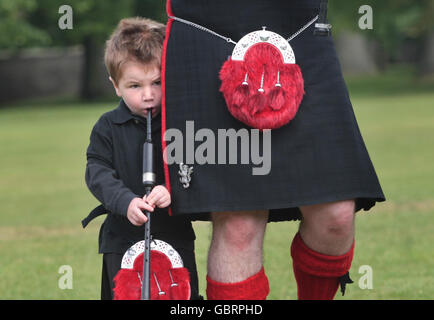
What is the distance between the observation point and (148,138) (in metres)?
3.13

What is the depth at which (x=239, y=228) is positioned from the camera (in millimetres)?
3027

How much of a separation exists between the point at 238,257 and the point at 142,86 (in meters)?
0.75

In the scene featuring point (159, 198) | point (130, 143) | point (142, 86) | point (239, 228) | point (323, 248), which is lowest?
point (323, 248)

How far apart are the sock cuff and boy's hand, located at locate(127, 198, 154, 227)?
25.3 inches

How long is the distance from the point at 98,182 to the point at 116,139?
22 centimetres

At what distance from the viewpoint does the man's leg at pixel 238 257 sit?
9.93 feet

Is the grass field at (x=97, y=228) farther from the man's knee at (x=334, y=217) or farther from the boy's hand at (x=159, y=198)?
the boy's hand at (x=159, y=198)

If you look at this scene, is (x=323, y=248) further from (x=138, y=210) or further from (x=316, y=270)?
(x=138, y=210)

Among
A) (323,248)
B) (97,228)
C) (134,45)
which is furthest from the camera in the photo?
(97,228)

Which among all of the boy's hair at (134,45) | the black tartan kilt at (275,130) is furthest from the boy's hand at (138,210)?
the boy's hair at (134,45)

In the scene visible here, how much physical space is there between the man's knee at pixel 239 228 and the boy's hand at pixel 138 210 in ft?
0.86

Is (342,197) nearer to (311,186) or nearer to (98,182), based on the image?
(311,186)

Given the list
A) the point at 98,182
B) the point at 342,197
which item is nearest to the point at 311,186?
the point at 342,197

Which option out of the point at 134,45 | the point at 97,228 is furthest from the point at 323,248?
the point at 97,228
